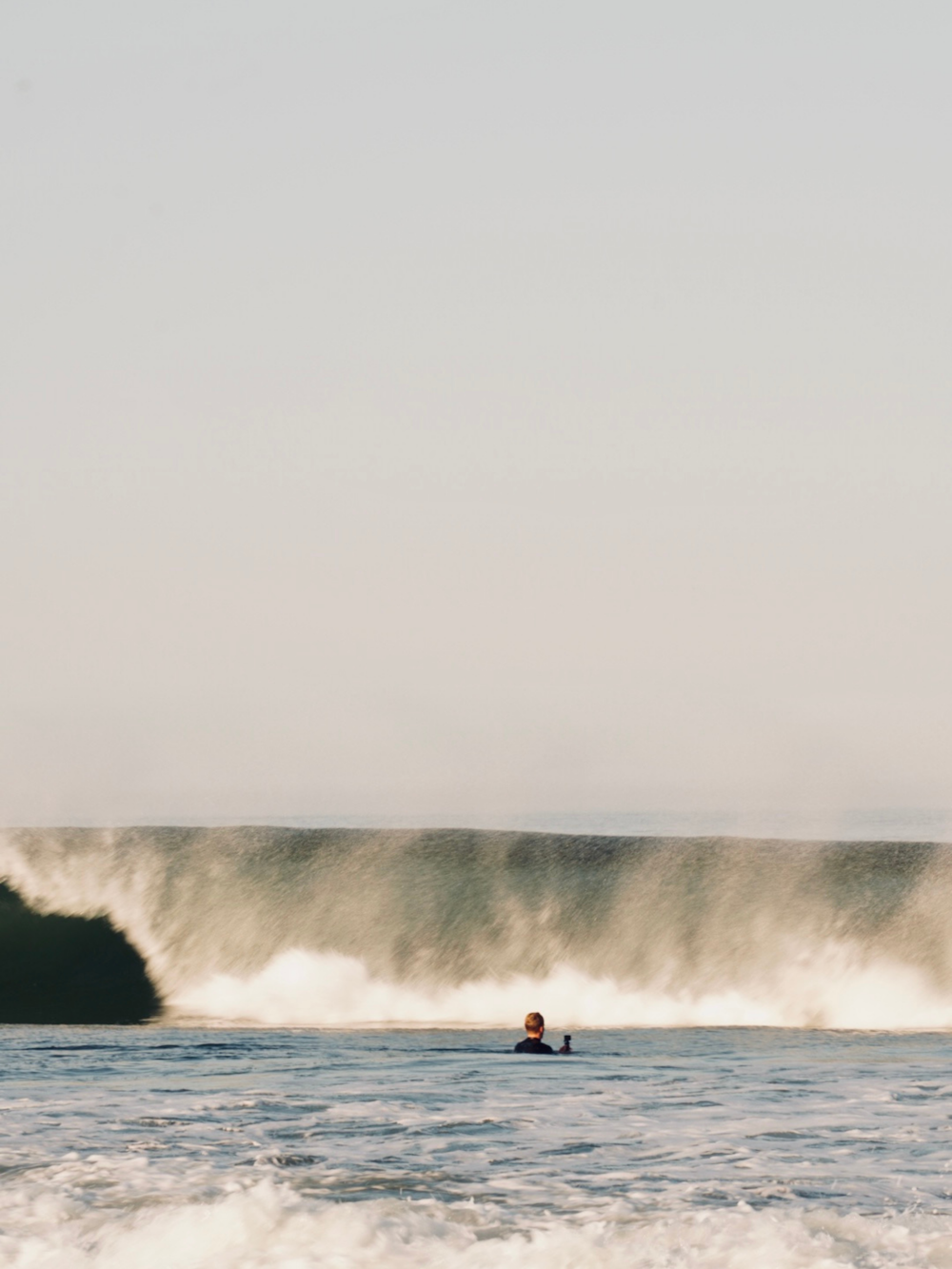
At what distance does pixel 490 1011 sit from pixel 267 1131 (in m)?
10.0

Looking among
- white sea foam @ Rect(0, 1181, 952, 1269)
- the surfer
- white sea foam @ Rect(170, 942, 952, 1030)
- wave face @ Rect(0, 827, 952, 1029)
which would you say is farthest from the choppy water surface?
wave face @ Rect(0, 827, 952, 1029)

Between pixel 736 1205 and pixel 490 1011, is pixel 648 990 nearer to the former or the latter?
pixel 490 1011

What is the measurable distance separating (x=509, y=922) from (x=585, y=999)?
2.44 m

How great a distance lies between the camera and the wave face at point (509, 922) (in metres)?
19.9

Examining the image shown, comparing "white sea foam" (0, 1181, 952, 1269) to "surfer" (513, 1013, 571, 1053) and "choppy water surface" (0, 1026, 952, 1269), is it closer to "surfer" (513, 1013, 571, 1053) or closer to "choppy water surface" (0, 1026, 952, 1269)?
"choppy water surface" (0, 1026, 952, 1269)

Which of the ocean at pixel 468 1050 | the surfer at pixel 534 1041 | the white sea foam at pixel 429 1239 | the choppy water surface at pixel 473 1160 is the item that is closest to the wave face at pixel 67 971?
the ocean at pixel 468 1050

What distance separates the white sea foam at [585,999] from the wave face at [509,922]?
30 mm

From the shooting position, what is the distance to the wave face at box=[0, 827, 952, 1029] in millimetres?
19859

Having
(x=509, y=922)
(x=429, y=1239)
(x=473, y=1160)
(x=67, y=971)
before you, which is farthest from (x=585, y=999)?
(x=429, y=1239)

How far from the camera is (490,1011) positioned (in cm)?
1997

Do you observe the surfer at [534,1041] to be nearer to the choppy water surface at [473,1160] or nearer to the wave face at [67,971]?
the choppy water surface at [473,1160]

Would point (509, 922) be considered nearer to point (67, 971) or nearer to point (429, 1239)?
point (67, 971)

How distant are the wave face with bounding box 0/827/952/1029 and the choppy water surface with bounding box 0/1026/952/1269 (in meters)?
5.13

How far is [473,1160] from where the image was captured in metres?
9.34
